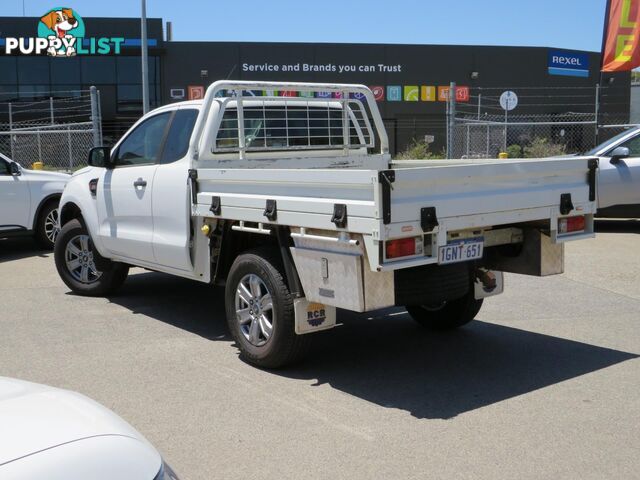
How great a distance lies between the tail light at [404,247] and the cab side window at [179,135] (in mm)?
2652

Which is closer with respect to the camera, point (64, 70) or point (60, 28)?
point (60, 28)

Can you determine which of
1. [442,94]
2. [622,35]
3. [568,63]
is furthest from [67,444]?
[568,63]

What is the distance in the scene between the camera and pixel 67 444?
2.43 meters

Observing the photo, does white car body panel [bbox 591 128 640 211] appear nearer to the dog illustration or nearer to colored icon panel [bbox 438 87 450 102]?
colored icon panel [bbox 438 87 450 102]

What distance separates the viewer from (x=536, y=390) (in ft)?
17.1

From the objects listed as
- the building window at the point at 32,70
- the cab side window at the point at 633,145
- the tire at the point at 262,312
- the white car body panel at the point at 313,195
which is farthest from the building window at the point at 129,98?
the tire at the point at 262,312

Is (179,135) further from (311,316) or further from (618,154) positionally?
(618,154)

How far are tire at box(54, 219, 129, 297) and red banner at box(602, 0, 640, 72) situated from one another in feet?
43.5

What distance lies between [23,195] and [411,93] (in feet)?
95.2

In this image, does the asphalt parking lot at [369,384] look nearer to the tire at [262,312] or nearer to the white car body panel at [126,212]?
the tire at [262,312]

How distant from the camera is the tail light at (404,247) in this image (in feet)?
15.6

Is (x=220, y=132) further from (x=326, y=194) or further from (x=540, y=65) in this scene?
(x=540, y=65)

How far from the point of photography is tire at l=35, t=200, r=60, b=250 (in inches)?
469

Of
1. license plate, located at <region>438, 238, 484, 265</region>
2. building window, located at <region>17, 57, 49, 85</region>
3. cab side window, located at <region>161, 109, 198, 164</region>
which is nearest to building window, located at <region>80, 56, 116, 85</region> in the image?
building window, located at <region>17, 57, 49, 85</region>
